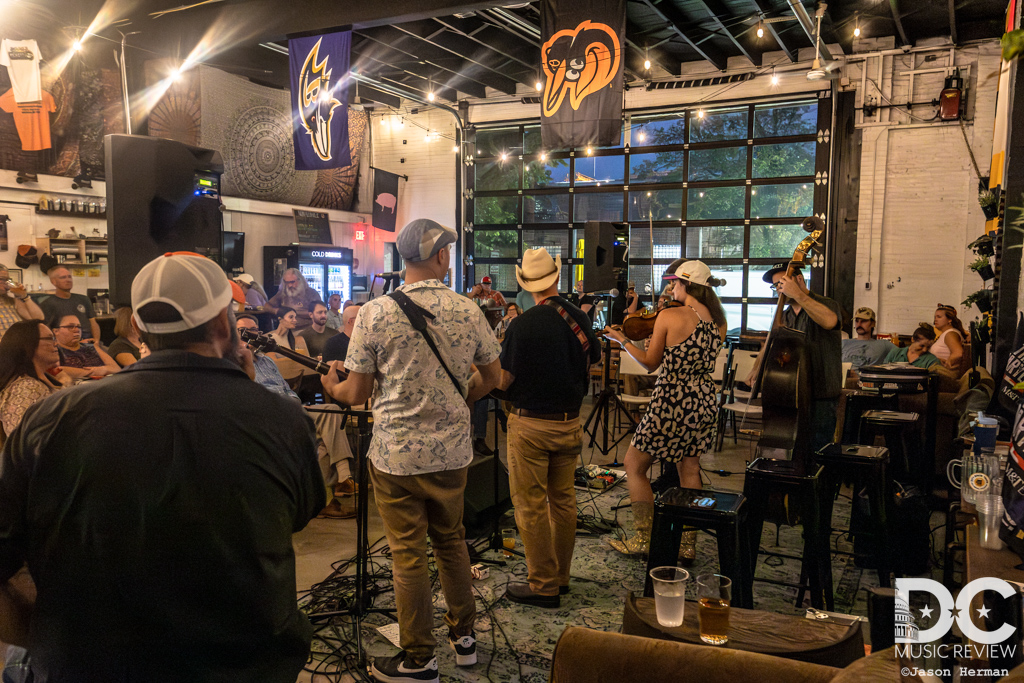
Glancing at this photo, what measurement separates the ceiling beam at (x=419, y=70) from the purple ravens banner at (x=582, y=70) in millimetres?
4207

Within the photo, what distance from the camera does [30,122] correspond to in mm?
7379

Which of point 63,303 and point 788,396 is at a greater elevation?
point 63,303

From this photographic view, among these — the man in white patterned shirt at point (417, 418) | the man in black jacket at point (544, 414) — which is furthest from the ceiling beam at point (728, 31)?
the man in white patterned shirt at point (417, 418)

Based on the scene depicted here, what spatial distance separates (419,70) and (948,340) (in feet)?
27.0

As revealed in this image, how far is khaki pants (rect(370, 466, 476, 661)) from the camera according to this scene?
274 centimetres

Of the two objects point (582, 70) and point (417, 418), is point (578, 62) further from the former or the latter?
point (417, 418)

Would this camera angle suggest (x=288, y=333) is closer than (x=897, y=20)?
Yes

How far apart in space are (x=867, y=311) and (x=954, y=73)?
10.8ft

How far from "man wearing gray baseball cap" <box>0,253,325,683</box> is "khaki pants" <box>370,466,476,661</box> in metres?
1.36

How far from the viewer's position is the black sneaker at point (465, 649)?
300 centimetres

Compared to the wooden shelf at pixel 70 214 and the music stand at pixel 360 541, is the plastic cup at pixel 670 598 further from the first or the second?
the wooden shelf at pixel 70 214

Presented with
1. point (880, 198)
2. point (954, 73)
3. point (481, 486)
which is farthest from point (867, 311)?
point (481, 486)

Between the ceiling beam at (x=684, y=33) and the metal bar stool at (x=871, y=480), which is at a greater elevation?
the ceiling beam at (x=684, y=33)

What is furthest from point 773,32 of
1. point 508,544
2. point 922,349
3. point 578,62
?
point 508,544
